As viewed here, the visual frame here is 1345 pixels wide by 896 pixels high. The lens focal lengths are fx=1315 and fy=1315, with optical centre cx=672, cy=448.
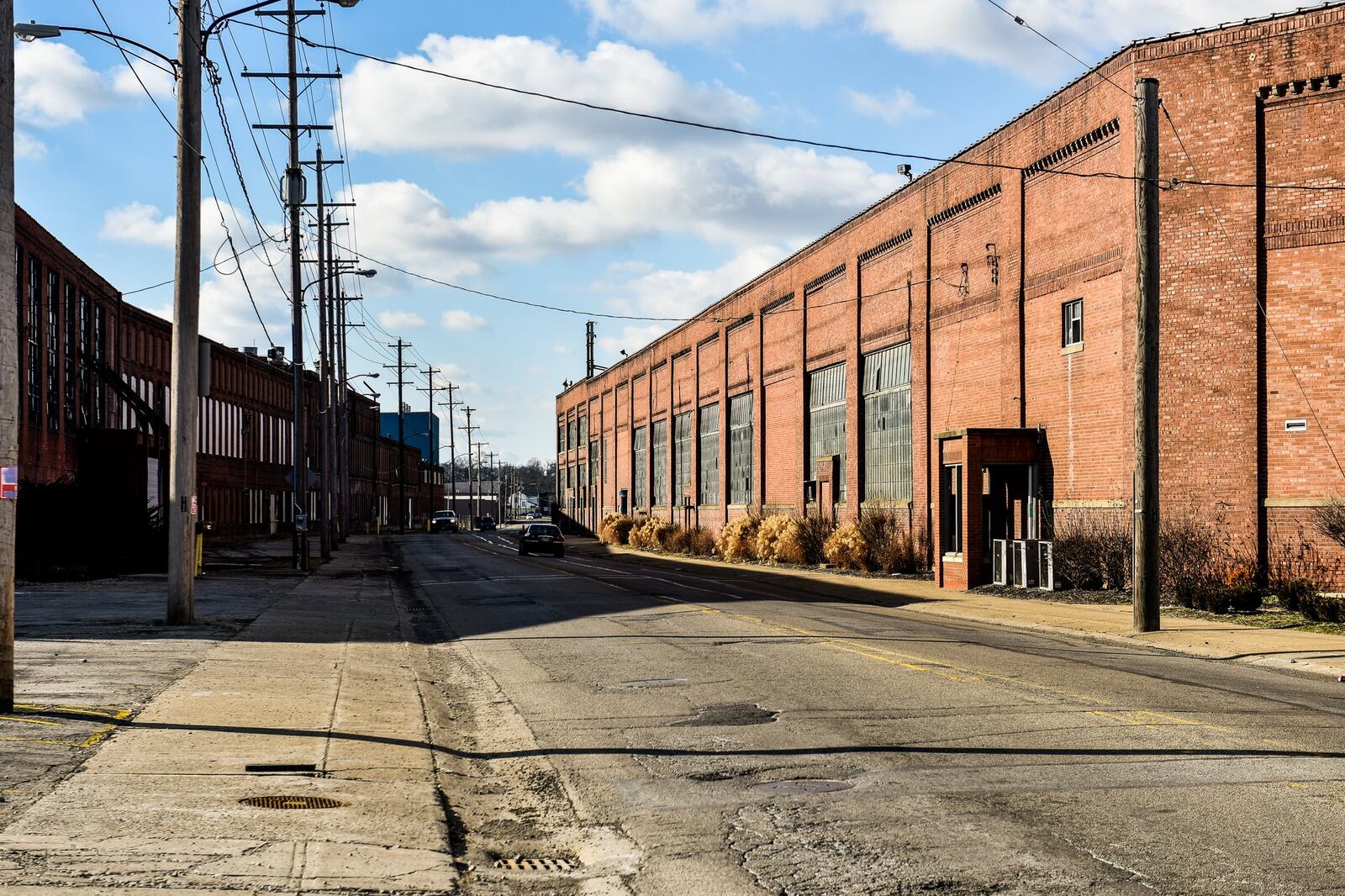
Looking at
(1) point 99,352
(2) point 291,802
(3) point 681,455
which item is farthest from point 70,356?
(2) point 291,802

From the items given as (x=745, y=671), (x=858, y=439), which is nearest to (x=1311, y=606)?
(x=745, y=671)

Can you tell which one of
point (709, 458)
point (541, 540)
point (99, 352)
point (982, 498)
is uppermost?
point (99, 352)

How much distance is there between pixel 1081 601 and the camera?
26.5 meters

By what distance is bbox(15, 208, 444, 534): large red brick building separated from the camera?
34.2 metres

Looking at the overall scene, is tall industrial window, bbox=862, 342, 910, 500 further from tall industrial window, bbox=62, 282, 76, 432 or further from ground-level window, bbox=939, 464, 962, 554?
tall industrial window, bbox=62, 282, 76, 432

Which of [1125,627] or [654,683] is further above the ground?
[654,683]

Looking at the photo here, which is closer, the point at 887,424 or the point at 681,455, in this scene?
the point at 887,424

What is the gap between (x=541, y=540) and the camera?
185ft

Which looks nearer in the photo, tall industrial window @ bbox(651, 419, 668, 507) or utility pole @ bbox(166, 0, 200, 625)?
utility pole @ bbox(166, 0, 200, 625)

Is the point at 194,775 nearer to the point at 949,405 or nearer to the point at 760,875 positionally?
the point at 760,875

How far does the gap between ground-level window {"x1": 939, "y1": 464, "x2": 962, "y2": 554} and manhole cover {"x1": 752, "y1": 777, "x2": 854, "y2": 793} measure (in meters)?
23.9

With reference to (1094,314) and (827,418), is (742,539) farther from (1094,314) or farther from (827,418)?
(1094,314)

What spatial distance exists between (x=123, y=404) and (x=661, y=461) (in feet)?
93.6

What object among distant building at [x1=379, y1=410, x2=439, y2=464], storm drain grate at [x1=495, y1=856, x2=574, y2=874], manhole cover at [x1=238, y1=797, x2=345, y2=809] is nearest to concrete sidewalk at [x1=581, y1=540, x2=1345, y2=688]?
storm drain grate at [x1=495, y1=856, x2=574, y2=874]
